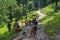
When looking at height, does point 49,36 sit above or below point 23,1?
above

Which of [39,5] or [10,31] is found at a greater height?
[10,31]

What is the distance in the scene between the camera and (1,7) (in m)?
Answer: 35.1

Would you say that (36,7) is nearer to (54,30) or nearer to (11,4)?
(11,4)

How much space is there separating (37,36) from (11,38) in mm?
4667

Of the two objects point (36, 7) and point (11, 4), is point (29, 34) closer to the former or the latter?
point (11, 4)

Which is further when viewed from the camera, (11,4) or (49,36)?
(11,4)

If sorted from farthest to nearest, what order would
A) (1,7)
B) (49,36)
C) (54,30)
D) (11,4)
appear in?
(11,4) → (1,7) → (54,30) → (49,36)

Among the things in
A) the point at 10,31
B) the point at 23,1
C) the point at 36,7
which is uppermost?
the point at 10,31

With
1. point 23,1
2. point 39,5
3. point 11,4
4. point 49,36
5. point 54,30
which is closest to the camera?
point 49,36

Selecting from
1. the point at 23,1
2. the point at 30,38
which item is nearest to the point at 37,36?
the point at 30,38

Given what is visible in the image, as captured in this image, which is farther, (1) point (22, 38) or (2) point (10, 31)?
(2) point (10, 31)

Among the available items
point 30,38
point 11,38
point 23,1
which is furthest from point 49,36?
point 23,1

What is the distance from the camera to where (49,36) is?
30.0 meters

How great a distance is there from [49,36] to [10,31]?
9.40 m
